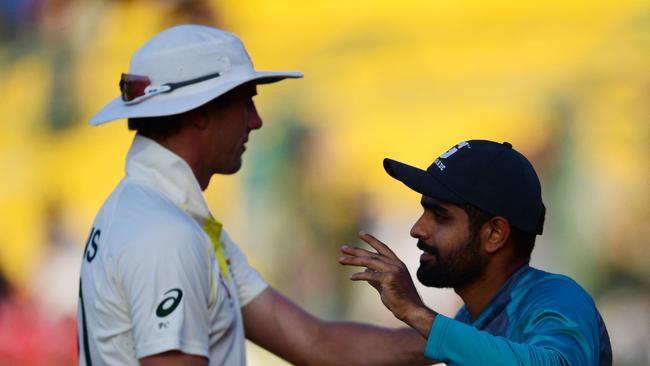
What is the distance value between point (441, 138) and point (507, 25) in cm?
63

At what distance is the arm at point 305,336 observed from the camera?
357cm

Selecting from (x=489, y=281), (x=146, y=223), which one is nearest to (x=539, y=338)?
(x=489, y=281)

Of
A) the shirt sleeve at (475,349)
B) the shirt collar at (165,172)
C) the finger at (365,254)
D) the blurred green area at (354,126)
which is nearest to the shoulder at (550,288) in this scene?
the shirt sleeve at (475,349)

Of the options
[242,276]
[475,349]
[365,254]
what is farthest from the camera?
[242,276]

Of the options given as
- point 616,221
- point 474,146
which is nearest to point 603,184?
point 616,221

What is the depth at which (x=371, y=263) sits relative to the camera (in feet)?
8.80

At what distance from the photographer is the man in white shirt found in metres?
2.78

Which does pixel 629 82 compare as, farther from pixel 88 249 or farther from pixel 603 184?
pixel 88 249

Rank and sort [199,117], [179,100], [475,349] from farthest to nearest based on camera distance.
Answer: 1. [199,117]
2. [179,100]
3. [475,349]

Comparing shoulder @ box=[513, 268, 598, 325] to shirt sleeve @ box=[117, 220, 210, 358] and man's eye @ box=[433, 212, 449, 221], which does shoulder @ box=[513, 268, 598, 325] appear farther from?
shirt sleeve @ box=[117, 220, 210, 358]

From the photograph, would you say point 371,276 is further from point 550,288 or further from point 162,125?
point 162,125

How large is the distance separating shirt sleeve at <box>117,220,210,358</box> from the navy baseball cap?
0.61 m

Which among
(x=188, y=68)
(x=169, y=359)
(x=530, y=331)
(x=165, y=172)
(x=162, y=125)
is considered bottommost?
(x=169, y=359)

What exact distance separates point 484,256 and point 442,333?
1.25 ft
